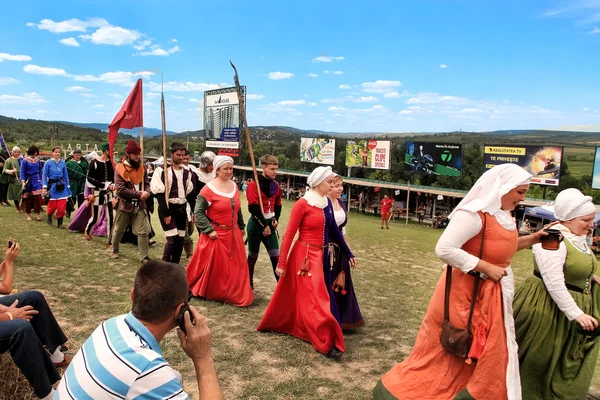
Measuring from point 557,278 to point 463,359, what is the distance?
3.07ft

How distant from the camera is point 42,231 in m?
9.19

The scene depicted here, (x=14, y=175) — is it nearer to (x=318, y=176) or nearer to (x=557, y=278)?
(x=318, y=176)

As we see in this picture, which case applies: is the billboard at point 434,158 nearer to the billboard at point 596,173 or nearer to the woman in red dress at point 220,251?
the billboard at point 596,173

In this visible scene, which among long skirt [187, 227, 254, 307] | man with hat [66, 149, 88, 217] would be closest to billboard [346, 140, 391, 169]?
man with hat [66, 149, 88, 217]

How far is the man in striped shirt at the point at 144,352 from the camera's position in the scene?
1517mm

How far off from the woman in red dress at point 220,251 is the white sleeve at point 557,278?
335 centimetres

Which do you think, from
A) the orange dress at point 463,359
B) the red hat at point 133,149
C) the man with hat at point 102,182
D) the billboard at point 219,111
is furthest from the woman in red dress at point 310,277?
the billboard at point 219,111

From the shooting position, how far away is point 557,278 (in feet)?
10.4

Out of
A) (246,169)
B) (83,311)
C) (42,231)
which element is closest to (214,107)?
(246,169)

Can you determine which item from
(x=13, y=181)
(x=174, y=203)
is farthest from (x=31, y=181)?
(x=174, y=203)

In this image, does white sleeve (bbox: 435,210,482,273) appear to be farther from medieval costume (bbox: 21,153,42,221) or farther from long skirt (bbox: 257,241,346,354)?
medieval costume (bbox: 21,153,42,221)

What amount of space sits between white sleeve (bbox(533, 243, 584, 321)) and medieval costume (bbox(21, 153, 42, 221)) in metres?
10.9

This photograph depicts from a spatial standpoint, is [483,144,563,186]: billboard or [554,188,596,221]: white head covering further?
[483,144,563,186]: billboard

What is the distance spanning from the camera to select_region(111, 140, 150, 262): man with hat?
6824 mm
